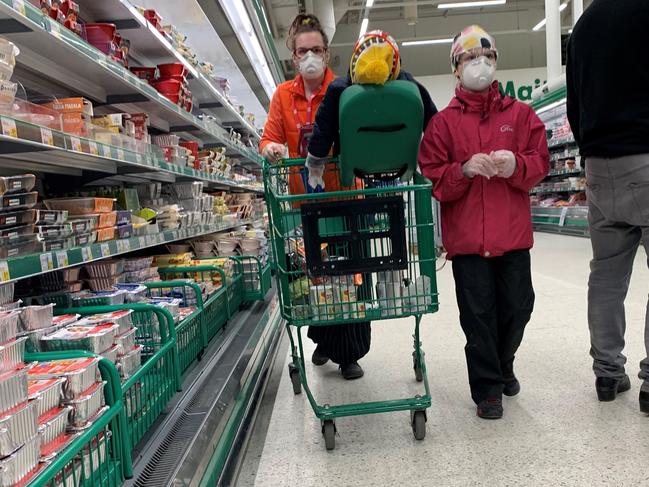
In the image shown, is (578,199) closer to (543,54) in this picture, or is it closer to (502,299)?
(543,54)

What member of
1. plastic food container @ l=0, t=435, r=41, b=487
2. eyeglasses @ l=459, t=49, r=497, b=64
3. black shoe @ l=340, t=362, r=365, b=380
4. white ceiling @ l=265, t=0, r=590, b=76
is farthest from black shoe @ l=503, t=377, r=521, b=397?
white ceiling @ l=265, t=0, r=590, b=76

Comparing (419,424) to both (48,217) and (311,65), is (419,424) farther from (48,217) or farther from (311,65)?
(311,65)

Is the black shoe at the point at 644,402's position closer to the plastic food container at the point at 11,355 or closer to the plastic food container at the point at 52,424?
the plastic food container at the point at 52,424

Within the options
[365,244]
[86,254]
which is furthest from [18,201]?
[365,244]

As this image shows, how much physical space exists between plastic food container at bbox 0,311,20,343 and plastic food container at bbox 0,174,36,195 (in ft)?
1.30

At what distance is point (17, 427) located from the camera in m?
0.98

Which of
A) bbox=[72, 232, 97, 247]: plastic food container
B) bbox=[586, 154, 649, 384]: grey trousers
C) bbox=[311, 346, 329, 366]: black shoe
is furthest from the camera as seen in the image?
bbox=[311, 346, 329, 366]: black shoe

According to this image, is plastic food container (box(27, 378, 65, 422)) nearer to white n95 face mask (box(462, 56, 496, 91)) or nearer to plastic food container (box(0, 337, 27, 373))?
plastic food container (box(0, 337, 27, 373))

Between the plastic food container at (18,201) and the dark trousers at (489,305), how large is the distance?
1.49 meters

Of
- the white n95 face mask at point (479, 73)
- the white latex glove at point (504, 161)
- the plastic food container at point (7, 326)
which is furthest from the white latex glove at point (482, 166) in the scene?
the plastic food container at point (7, 326)

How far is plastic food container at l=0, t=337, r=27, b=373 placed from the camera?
107 centimetres

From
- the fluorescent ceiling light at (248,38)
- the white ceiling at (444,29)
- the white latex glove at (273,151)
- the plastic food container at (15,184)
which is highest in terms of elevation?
the white ceiling at (444,29)

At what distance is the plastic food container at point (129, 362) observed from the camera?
1.58m

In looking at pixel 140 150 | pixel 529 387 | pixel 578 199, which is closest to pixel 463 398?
pixel 529 387
